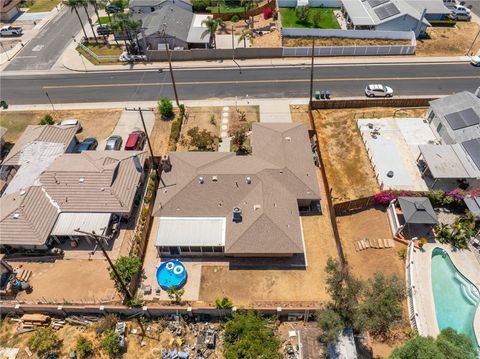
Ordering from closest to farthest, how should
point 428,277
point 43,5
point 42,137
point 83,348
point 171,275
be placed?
point 83,348, point 428,277, point 171,275, point 42,137, point 43,5

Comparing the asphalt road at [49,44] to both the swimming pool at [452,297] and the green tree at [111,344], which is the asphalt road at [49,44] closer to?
the green tree at [111,344]

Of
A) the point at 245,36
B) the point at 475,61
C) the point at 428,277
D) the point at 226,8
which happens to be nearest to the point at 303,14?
the point at 245,36

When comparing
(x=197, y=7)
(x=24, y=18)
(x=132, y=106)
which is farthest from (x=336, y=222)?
(x=24, y=18)

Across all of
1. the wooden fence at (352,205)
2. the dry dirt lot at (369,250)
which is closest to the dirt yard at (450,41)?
the wooden fence at (352,205)

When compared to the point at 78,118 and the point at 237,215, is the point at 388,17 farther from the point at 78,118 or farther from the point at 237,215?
the point at 78,118

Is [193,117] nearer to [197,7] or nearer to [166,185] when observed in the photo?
[166,185]
